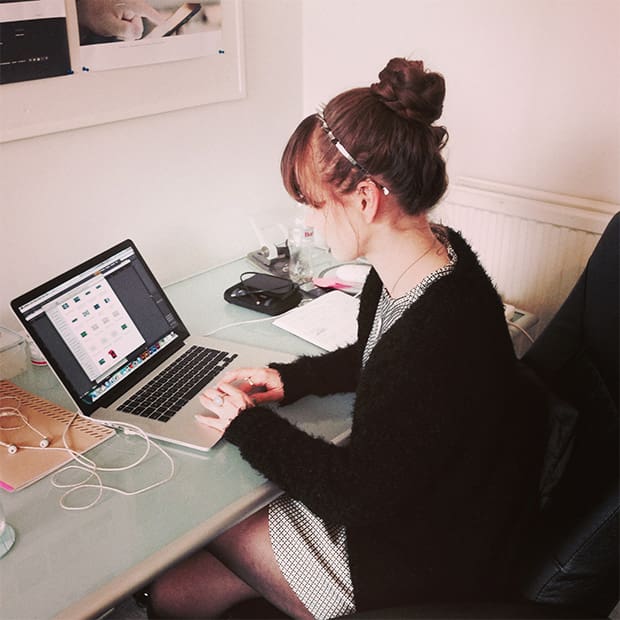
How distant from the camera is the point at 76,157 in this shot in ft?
5.37

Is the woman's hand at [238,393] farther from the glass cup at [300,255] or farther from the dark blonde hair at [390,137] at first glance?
the glass cup at [300,255]

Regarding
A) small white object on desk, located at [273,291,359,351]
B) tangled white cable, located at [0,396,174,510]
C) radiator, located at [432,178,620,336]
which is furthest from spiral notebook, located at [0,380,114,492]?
radiator, located at [432,178,620,336]

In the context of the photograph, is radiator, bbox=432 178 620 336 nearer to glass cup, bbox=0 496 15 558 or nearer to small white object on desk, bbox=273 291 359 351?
small white object on desk, bbox=273 291 359 351

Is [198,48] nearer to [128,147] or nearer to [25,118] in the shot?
[128,147]

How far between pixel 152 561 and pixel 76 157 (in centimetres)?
100

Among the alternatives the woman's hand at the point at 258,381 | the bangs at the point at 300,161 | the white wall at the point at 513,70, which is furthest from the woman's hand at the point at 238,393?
the white wall at the point at 513,70

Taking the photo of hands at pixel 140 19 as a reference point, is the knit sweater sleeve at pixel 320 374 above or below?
below

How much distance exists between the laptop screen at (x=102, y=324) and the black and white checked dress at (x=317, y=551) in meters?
0.40

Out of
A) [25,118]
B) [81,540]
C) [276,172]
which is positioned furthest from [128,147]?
[81,540]

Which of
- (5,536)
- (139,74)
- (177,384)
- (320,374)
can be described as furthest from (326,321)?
(5,536)

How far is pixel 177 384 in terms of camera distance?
1.42 m

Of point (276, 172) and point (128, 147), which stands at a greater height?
point (128, 147)

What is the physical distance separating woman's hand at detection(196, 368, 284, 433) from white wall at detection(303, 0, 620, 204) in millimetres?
956

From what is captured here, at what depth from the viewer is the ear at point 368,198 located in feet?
3.90
